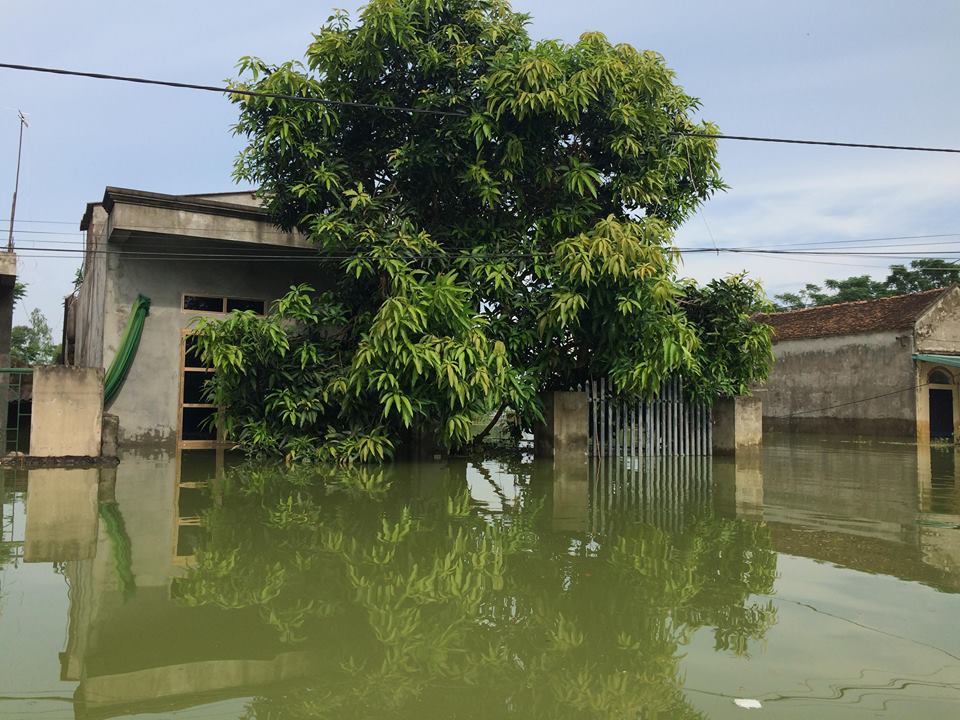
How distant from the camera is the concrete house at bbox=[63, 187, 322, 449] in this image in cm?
1233

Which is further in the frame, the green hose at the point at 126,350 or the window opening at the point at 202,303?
the window opening at the point at 202,303

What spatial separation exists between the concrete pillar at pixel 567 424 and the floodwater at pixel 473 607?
424 centimetres

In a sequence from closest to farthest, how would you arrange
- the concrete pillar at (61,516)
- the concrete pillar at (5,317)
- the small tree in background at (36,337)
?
1. the concrete pillar at (61,516)
2. the concrete pillar at (5,317)
3. the small tree in background at (36,337)

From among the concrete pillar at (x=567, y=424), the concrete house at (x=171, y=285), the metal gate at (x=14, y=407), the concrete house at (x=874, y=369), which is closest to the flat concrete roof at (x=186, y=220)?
the concrete house at (x=171, y=285)

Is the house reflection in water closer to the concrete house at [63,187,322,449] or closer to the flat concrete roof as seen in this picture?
the concrete house at [63,187,322,449]

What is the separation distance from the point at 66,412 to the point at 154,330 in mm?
2836

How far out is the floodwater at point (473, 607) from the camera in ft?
9.37

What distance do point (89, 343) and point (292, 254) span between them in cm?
441

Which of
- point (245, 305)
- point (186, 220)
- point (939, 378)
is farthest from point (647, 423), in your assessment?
point (939, 378)

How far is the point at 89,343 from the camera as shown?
559 inches

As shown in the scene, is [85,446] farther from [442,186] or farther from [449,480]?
[442,186]

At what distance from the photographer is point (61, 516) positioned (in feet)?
21.2

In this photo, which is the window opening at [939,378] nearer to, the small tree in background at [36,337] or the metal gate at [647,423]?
the metal gate at [647,423]

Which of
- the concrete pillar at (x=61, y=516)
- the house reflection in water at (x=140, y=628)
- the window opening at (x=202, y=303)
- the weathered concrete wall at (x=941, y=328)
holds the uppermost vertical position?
the weathered concrete wall at (x=941, y=328)
